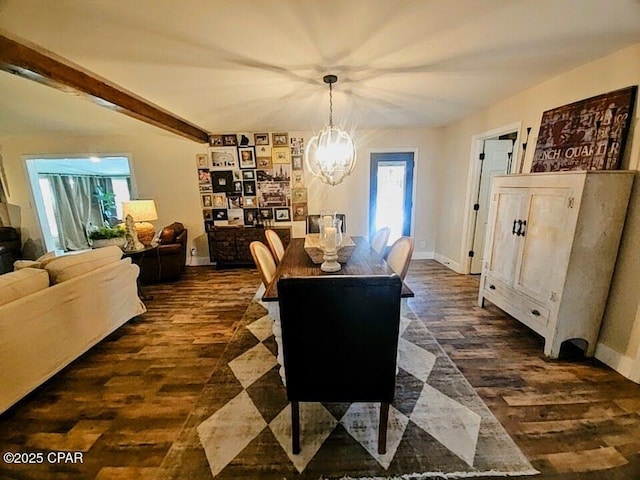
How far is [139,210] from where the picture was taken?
3.60m

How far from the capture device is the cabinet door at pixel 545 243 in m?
2.08

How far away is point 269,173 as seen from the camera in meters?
4.98

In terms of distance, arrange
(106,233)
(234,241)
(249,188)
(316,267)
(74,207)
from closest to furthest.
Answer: (316,267)
(106,233)
(234,241)
(249,188)
(74,207)

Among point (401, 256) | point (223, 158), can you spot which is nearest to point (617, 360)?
point (401, 256)

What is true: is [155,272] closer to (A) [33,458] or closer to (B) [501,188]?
(A) [33,458]

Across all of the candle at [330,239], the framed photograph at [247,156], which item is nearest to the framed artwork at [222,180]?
the framed photograph at [247,156]

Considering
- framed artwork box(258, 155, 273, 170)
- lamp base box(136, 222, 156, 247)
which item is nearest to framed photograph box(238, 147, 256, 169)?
framed artwork box(258, 155, 273, 170)

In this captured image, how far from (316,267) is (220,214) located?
11.7ft

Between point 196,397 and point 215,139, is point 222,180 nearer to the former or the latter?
point 215,139

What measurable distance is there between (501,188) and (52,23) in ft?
12.2

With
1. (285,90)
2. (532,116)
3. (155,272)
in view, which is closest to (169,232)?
(155,272)

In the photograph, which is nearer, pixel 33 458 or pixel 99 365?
pixel 33 458

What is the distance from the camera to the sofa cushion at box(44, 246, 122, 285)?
7.18ft

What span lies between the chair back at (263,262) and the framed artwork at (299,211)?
2.87 m
